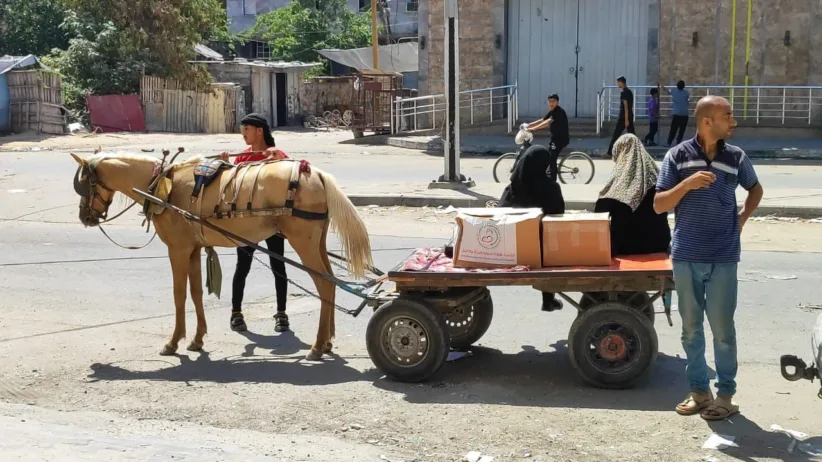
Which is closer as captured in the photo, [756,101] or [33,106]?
[756,101]

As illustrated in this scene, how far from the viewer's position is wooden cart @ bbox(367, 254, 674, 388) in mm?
5828

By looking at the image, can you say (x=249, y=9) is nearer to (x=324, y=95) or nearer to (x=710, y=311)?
(x=324, y=95)

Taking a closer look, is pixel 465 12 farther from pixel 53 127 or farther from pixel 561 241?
pixel 561 241

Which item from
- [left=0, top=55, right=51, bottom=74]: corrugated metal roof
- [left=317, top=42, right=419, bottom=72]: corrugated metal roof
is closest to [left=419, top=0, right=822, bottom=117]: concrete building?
[left=0, top=55, right=51, bottom=74]: corrugated metal roof

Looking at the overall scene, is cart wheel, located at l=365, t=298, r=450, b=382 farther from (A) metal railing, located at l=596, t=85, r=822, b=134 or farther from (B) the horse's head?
(A) metal railing, located at l=596, t=85, r=822, b=134

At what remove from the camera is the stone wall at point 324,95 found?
4028cm

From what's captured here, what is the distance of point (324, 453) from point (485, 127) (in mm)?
21656

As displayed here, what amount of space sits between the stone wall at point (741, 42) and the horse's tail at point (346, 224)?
1966cm

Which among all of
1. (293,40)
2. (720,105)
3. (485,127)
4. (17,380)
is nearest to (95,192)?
(17,380)

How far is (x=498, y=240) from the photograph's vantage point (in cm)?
602

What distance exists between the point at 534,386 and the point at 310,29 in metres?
41.9

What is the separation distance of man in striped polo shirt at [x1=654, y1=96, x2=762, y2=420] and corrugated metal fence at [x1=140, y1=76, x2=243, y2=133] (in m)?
30.6

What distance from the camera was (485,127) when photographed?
26203 millimetres

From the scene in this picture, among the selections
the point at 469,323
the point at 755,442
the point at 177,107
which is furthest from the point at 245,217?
the point at 177,107
